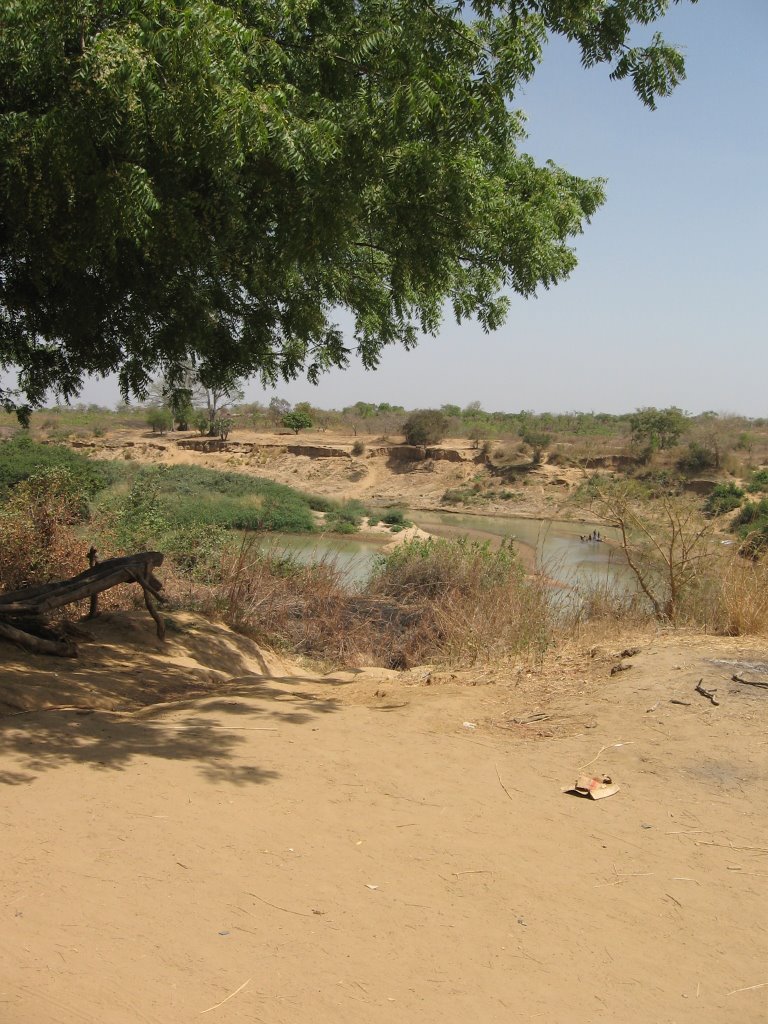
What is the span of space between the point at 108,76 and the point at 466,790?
4.59 metres

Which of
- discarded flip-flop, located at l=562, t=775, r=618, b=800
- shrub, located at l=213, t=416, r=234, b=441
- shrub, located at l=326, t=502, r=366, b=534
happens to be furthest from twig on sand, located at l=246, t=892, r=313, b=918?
shrub, located at l=213, t=416, r=234, b=441

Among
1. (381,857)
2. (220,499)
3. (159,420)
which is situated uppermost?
(159,420)

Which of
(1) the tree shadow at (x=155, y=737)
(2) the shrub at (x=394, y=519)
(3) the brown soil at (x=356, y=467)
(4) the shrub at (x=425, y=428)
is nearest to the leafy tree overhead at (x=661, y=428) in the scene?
(3) the brown soil at (x=356, y=467)

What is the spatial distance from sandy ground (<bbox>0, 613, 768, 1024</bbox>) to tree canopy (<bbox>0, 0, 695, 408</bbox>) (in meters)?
3.20

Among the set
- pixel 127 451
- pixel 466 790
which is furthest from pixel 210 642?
pixel 127 451

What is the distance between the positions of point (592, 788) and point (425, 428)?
45646 mm

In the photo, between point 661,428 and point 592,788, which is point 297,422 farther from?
point 592,788

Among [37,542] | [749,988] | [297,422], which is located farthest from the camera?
[297,422]

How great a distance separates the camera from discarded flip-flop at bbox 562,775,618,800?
17.3 feet

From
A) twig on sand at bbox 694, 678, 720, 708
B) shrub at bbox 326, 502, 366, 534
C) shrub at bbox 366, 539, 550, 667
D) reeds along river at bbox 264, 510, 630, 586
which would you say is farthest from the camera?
shrub at bbox 326, 502, 366, 534

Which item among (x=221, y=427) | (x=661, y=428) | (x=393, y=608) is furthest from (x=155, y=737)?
(x=221, y=427)

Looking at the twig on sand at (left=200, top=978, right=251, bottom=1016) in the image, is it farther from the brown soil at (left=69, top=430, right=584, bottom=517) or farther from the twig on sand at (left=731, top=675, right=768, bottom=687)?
the brown soil at (left=69, top=430, right=584, bottom=517)

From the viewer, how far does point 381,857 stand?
4.24 m

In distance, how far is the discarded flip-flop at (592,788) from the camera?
526 cm
